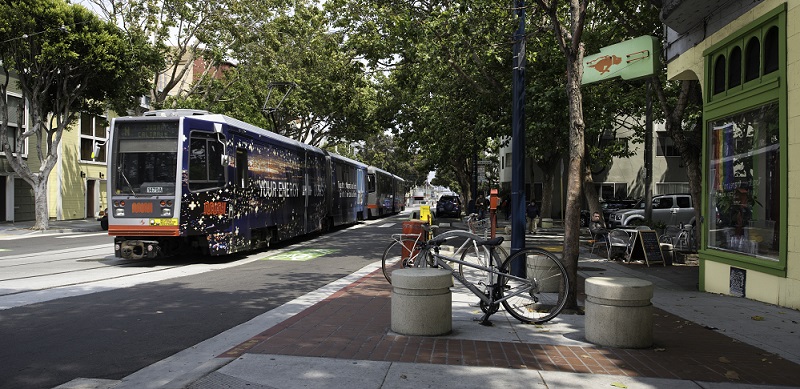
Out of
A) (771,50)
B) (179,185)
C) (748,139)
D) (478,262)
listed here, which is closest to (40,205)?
(179,185)

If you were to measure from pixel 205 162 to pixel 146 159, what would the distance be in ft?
3.89

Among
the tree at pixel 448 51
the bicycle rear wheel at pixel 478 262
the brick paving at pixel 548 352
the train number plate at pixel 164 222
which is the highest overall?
the tree at pixel 448 51

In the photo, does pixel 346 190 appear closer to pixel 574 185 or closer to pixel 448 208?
pixel 448 208

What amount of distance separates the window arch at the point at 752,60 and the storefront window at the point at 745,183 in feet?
1.77

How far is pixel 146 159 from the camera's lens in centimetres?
1230

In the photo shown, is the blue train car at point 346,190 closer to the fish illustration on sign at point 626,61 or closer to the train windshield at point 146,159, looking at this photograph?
the train windshield at point 146,159

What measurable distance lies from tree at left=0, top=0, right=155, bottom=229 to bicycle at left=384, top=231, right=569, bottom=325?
2097cm

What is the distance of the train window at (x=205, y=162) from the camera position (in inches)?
488

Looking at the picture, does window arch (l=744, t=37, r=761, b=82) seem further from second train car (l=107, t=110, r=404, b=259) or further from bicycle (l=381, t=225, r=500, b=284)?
second train car (l=107, t=110, r=404, b=259)

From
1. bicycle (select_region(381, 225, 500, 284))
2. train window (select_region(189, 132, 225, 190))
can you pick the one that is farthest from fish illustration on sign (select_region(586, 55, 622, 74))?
train window (select_region(189, 132, 225, 190))

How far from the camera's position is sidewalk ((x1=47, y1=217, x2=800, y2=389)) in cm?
468

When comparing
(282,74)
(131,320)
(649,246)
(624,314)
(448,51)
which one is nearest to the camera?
(624,314)

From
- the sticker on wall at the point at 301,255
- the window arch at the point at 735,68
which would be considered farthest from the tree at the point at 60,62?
the window arch at the point at 735,68

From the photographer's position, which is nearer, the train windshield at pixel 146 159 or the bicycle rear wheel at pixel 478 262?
the bicycle rear wheel at pixel 478 262
